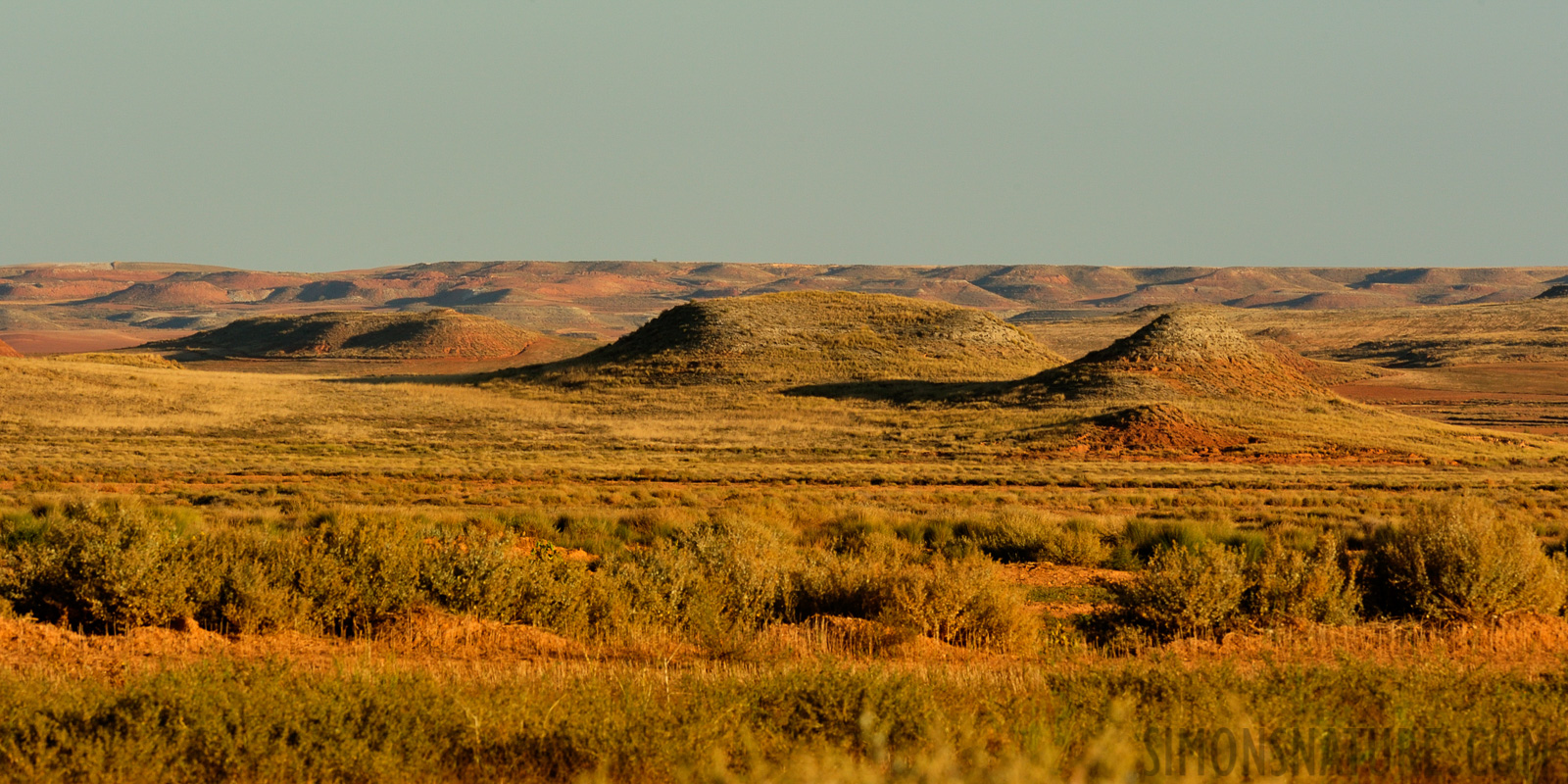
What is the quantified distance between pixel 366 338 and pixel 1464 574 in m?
123

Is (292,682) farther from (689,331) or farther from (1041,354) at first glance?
(1041,354)

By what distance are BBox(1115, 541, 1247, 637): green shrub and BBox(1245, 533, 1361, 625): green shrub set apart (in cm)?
20

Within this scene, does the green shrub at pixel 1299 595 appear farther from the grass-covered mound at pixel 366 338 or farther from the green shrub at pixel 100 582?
the grass-covered mound at pixel 366 338

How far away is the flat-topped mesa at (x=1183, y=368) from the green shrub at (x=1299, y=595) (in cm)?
4037

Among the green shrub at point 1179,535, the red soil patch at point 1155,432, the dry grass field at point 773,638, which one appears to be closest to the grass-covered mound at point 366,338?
the red soil patch at point 1155,432

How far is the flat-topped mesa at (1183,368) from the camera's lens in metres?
51.8

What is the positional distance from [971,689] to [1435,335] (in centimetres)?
12078

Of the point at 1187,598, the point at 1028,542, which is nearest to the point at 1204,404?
the point at 1028,542

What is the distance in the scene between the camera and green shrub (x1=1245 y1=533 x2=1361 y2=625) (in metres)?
10.1

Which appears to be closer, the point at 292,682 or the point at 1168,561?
the point at 292,682

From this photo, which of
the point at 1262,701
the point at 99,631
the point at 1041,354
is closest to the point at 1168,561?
the point at 1262,701

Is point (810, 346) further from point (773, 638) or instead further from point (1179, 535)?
point (773, 638)

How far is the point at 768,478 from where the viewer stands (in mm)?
29594

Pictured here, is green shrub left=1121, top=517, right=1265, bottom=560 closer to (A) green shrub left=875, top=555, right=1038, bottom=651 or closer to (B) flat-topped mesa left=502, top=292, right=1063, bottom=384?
(A) green shrub left=875, top=555, right=1038, bottom=651
